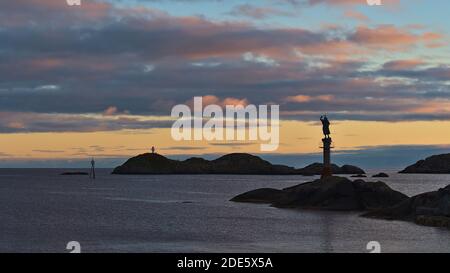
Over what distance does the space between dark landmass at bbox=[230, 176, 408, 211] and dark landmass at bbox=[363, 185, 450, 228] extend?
757 centimetres

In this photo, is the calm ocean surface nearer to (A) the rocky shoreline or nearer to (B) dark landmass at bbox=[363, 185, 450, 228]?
(B) dark landmass at bbox=[363, 185, 450, 228]

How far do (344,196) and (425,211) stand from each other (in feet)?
63.9

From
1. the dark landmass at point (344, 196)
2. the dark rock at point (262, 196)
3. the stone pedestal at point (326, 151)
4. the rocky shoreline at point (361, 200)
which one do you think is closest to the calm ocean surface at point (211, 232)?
the rocky shoreline at point (361, 200)

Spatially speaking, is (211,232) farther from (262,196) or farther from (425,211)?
(262,196)

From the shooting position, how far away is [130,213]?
8850 centimetres

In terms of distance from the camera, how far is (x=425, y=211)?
6725 cm

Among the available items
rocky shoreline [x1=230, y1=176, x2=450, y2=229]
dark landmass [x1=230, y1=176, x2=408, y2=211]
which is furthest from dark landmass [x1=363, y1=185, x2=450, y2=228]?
dark landmass [x1=230, y1=176, x2=408, y2=211]

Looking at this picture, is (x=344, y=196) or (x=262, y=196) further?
(x=262, y=196)

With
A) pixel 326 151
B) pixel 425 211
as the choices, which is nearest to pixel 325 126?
pixel 326 151

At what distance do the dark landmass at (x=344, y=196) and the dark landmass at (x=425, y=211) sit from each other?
24.8ft
